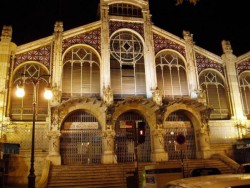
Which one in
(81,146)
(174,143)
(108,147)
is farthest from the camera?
(174,143)

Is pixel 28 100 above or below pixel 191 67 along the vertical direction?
below

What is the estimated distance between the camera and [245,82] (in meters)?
27.7

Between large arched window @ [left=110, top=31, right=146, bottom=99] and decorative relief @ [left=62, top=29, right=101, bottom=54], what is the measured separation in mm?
1350

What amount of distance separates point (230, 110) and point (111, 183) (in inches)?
581

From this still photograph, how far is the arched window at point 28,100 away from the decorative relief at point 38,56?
1.62ft

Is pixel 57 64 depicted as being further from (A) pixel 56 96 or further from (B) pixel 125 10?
(B) pixel 125 10

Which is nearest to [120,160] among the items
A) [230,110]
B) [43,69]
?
[43,69]

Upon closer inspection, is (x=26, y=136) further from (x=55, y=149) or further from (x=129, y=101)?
(x=129, y=101)

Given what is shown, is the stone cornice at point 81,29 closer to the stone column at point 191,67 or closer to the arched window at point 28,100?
the arched window at point 28,100

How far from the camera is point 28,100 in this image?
2245cm

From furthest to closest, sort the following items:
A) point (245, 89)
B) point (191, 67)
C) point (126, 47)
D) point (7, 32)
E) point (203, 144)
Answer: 1. point (245, 89)
2. point (191, 67)
3. point (126, 47)
4. point (203, 144)
5. point (7, 32)

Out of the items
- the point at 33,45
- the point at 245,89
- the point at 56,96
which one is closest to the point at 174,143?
the point at 245,89

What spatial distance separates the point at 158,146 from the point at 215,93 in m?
8.72

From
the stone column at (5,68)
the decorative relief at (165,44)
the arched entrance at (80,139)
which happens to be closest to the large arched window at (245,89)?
the decorative relief at (165,44)
